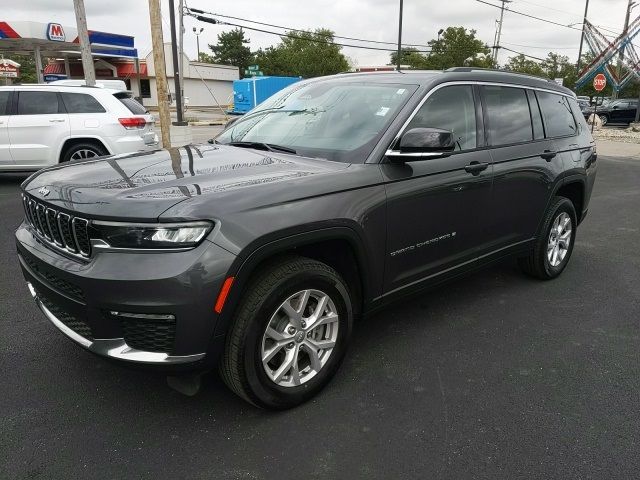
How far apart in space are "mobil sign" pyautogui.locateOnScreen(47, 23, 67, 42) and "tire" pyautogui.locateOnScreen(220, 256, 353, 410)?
2955cm

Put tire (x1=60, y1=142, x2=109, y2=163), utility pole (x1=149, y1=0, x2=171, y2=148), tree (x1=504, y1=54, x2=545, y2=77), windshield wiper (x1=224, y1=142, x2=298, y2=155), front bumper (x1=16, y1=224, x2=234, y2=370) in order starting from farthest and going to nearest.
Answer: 1. tree (x1=504, y1=54, x2=545, y2=77)
2. utility pole (x1=149, y1=0, x2=171, y2=148)
3. tire (x1=60, y1=142, x2=109, y2=163)
4. windshield wiper (x1=224, y1=142, x2=298, y2=155)
5. front bumper (x1=16, y1=224, x2=234, y2=370)

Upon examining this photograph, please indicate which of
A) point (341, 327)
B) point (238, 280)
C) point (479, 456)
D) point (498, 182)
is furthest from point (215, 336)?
point (498, 182)

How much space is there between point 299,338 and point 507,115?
2521 mm

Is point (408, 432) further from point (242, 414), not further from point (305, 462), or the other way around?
point (242, 414)

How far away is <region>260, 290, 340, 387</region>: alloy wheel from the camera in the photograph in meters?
2.64

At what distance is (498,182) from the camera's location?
12.5 ft

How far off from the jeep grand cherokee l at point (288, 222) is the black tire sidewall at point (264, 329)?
1cm

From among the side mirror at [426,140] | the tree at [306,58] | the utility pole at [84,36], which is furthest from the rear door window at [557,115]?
the tree at [306,58]

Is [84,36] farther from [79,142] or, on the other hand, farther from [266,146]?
[266,146]

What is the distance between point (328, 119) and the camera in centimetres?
346

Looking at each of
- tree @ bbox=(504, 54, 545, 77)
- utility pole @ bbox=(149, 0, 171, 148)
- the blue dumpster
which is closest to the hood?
utility pole @ bbox=(149, 0, 171, 148)

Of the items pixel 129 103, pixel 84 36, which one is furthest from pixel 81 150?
pixel 84 36

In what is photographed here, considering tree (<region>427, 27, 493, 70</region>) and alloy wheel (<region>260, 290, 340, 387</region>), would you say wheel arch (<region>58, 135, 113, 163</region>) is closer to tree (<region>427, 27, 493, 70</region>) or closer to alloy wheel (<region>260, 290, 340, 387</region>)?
alloy wheel (<region>260, 290, 340, 387</region>)

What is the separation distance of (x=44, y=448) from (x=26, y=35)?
29295 mm
